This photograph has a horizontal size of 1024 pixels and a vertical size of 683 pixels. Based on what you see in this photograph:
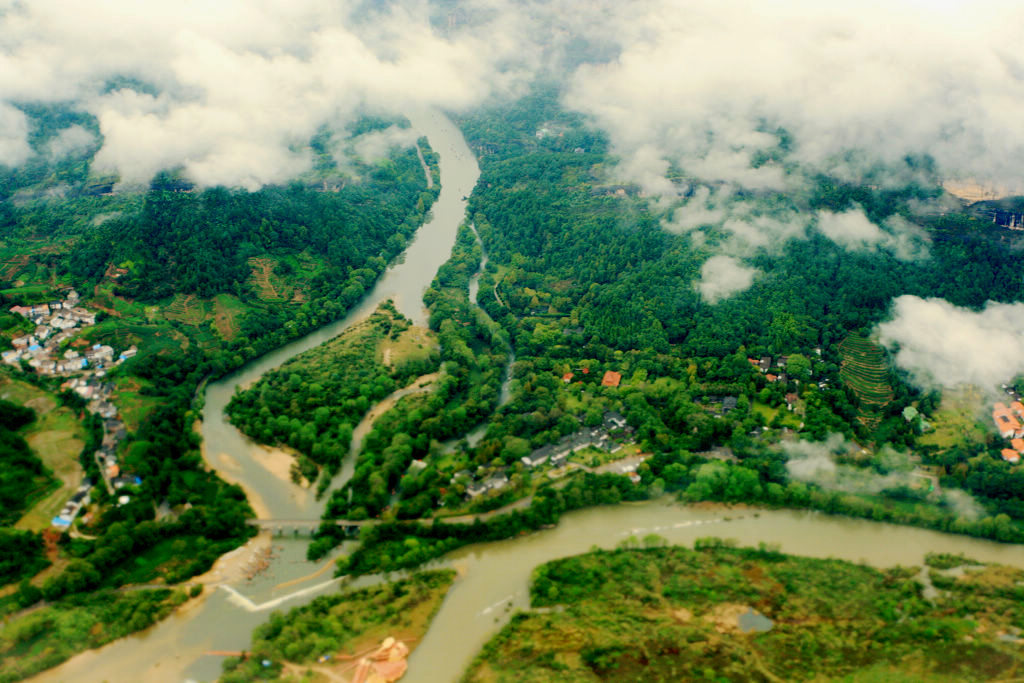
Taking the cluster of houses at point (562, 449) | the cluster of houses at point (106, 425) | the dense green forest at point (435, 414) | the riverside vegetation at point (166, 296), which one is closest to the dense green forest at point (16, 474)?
the riverside vegetation at point (166, 296)

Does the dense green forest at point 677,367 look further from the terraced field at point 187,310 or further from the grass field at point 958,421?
the terraced field at point 187,310

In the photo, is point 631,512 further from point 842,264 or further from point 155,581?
point 842,264

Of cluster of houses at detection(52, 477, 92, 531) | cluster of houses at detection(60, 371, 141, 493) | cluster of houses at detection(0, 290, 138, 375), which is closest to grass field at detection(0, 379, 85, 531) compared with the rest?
cluster of houses at detection(52, 477, 92, 531)

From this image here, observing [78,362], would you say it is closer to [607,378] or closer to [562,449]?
[562,449]

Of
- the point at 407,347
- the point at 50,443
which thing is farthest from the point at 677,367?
the point at 50,443

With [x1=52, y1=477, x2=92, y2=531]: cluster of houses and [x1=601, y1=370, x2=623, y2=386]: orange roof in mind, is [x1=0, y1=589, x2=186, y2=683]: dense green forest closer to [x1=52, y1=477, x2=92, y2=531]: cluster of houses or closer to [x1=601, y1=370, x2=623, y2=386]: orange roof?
[x1=52, y1=477, x2=92, y2=531]: cluster of houses
